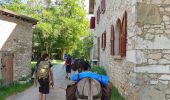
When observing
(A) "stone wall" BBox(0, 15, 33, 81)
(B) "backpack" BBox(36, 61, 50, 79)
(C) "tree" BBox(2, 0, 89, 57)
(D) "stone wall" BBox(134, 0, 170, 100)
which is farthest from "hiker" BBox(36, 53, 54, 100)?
(C) "tree" BBox(2, 0, 89, 57)

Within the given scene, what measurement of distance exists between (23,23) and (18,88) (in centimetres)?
379

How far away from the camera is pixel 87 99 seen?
6664 millimetres

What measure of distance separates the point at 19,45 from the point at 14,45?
2.20ft

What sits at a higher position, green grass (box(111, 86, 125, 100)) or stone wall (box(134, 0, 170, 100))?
stone wall (box(134, 0, 170, 100))

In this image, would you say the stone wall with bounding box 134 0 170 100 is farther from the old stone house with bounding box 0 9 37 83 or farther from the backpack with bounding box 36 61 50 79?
the old stone house with bounding box 0 9 37 83

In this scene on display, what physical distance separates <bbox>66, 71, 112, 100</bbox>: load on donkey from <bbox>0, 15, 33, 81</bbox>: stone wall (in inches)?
301

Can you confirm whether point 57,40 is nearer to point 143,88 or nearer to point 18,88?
point 18,88

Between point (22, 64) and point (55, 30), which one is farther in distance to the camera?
point (55, 30)

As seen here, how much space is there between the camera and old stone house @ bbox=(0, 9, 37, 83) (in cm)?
1419

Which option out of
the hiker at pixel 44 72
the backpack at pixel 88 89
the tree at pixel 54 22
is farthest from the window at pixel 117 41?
the tree at pixel 54 22

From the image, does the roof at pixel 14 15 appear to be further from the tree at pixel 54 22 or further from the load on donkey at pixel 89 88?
the tree at pixel 54 22

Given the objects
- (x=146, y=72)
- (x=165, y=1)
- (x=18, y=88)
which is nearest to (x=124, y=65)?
(x=146, y=72)

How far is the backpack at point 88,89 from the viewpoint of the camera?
21.8 ft

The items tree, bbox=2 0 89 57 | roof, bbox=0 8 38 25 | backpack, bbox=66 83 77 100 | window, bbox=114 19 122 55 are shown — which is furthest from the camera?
tree, bbox=2 0 89 57
